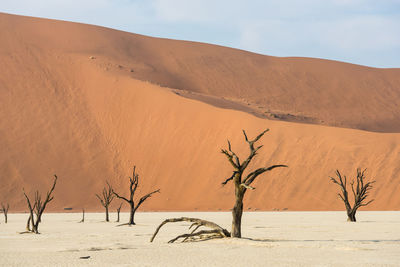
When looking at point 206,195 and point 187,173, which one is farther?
point 187,173

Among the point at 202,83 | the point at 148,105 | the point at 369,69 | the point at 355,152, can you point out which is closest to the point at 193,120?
the point at 148,105

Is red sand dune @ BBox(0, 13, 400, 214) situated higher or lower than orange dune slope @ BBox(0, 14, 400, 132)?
lower

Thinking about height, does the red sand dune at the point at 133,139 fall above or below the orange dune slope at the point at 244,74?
below

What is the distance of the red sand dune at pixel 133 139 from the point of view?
46.2 m

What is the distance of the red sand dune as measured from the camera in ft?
152

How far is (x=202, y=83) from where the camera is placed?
275 feet

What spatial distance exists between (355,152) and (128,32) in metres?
53.0

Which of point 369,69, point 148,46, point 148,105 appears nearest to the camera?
point 148,105

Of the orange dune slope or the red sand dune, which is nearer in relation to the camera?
the red sand dune

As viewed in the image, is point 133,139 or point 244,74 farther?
point 244,74

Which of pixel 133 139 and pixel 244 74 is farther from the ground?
pixel 244 74

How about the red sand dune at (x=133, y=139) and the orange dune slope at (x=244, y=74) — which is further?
the orange dune slope at (x=244, y=74)

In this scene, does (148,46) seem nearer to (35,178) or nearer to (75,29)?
(75,29)

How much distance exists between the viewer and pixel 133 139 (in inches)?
2153
